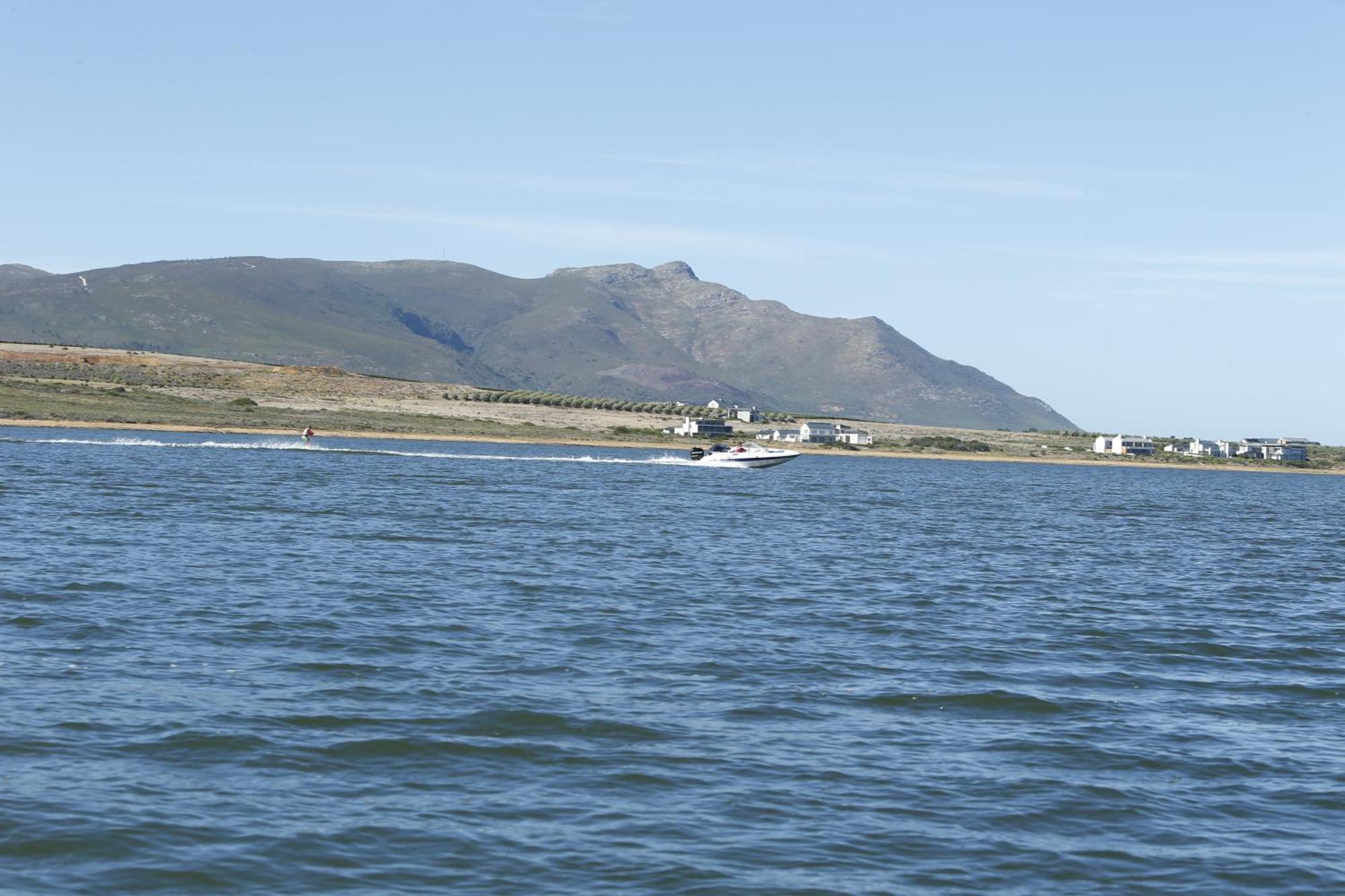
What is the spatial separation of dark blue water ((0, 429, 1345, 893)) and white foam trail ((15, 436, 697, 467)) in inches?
2692

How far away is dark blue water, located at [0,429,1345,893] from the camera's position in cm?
1695

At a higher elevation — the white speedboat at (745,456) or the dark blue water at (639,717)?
the white speedboat at (745,456)

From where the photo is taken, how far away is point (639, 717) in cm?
2364

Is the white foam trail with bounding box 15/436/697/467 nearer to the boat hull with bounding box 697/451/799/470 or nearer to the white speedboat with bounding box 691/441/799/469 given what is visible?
the white speedboat with bounding box 691/441/799/469

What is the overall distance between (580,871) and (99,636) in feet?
52.3

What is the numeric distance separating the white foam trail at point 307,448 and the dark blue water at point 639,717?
6837cm

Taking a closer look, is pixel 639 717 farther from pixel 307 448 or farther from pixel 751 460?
pixel 307 448

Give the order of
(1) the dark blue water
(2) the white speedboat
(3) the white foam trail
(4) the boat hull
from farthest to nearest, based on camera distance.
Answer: (4) the boat hull → (2) the white speedboat → (3) the white foam trail → (1) the dark blue water

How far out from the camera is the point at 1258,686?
97.7 feet

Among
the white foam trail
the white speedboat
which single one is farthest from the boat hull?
the white foam trail

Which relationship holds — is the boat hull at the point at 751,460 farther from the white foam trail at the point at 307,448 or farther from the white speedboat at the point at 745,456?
the white foam trail at the point at 307,448

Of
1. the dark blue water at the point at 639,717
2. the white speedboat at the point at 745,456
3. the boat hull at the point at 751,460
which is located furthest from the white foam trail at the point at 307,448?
the dark blue water at the point at 639,717

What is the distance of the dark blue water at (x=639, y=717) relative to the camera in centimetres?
1695

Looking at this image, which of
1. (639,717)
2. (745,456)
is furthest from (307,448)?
(639,717)
